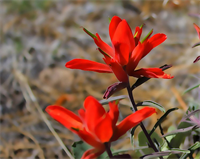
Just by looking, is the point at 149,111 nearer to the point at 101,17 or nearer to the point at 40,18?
the point at 101,17

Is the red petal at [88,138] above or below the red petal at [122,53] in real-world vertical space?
Answer: below

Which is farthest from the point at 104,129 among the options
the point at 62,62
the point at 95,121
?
the point at 62,62

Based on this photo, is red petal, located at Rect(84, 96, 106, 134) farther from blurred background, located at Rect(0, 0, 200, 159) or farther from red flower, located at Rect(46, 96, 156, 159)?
blurred background, located at Rect(0, 0, 200, 159)

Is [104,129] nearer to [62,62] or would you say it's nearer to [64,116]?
[64,116]

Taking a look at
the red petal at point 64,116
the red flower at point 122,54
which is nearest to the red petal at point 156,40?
the red flower at point 122,54

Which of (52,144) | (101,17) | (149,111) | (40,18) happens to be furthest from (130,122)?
(40,18)

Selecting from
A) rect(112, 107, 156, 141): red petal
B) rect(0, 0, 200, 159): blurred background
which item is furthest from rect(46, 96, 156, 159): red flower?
rect(0, 0, 200, 159): blurred background

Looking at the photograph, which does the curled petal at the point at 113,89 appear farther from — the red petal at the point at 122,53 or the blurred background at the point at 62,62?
the blurred background at the point at 62,62
